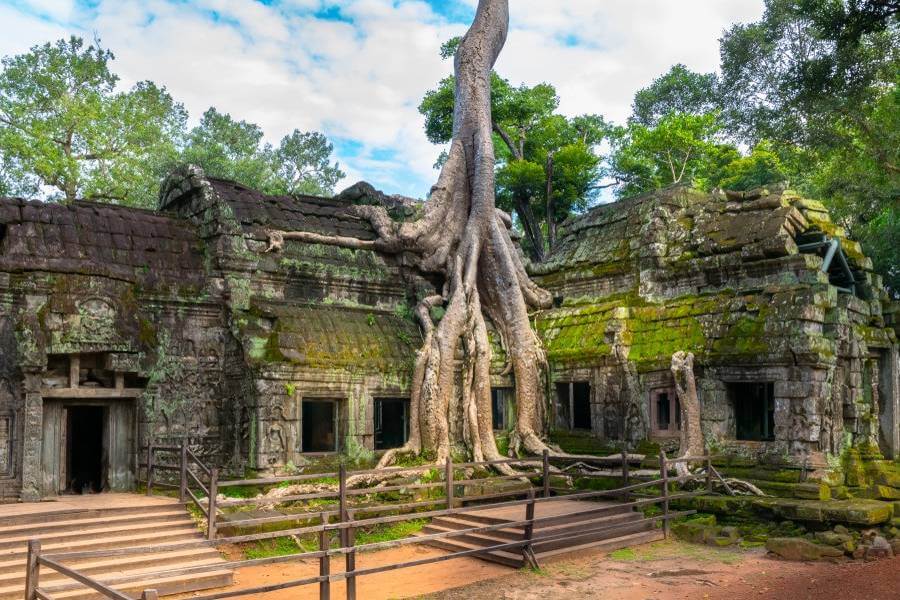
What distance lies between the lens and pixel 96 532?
965cm

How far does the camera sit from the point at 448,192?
1686cm

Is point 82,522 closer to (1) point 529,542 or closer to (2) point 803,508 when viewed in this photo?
(1) point 529,542

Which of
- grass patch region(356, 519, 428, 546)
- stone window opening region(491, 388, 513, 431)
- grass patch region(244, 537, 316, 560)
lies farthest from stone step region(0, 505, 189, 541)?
stone window opening region(491, 388, 513, 431)

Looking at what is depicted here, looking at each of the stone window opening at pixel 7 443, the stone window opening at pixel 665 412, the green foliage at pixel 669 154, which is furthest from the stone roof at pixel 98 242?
the green foliage at pixel 669 154

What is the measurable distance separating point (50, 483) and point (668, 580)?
27.8ft

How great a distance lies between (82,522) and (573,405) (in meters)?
8.92

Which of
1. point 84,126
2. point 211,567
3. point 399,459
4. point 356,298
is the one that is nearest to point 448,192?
point 356,298

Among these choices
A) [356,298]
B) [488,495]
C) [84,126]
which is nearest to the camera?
[488,495]

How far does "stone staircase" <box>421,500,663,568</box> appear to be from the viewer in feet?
34.8

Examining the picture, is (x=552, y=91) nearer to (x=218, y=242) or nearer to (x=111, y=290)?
(x=218, y=242)

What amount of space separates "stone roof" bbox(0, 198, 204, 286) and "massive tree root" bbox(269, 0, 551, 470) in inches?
65.1

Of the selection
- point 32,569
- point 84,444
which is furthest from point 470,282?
point 32,569

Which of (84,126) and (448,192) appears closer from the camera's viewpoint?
(448,192)

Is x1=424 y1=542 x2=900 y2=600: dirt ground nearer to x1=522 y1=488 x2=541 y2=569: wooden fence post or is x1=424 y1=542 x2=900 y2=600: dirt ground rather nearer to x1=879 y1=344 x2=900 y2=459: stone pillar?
x1=522 y1=488 x2=541 y2=569: wooden fence post
